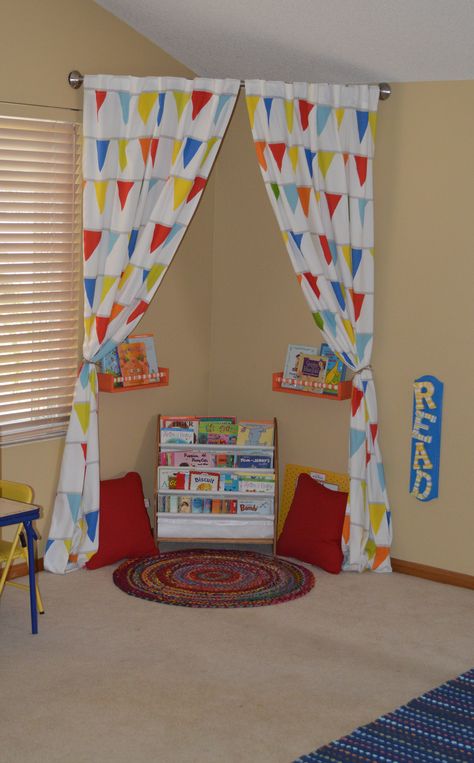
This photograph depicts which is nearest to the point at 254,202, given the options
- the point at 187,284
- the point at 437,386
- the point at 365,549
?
the point at 187,284

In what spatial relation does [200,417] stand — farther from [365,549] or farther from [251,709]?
[251,709]

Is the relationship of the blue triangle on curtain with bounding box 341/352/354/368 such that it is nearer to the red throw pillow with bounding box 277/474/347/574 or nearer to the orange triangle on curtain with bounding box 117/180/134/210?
the red throw pillow with bounding box 277/474/347/574

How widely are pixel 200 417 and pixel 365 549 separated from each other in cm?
115

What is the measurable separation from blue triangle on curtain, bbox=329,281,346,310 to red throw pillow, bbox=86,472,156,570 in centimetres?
144

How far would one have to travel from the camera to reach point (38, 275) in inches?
202

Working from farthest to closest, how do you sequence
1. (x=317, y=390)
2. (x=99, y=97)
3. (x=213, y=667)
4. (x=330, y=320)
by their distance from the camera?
(x=317, y=390) → (x=330, y=320) → (x=99, y=97) → (x=213, y=667)

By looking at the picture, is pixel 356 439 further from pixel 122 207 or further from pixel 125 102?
pixel 125 102

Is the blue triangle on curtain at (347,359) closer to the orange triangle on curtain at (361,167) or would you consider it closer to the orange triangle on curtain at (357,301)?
the orange triangle on curtain at (357,301)

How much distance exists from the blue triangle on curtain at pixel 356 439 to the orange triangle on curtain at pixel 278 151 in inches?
53.8

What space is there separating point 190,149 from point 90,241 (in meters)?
0.66

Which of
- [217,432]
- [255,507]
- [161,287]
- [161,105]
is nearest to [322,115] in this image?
[161,105]

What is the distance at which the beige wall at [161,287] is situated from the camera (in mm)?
4896

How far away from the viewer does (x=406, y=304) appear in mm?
5281

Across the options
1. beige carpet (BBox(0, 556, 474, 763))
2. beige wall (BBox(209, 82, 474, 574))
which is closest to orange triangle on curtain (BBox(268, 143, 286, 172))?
beige wall (BBox(209, 82, 474, 574))
